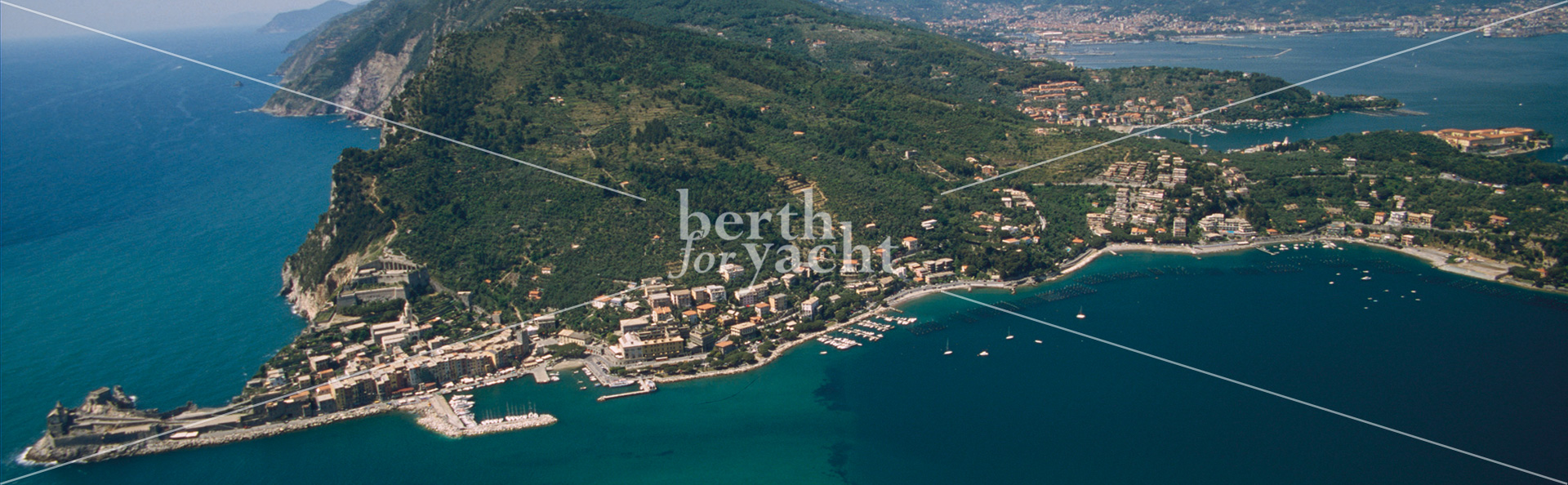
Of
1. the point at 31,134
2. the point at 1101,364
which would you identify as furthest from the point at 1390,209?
the point at 31,134

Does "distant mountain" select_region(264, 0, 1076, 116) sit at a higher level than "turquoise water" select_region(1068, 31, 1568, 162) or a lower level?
higher

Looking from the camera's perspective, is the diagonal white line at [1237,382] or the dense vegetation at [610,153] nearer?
the diagonal white line at [1237,382]

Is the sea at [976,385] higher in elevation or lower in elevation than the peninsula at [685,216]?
lower

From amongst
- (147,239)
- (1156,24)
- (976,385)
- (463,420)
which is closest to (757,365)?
(976,385)

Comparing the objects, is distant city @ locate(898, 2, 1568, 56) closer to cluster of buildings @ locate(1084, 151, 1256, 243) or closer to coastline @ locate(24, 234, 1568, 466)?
cluster of buildings @ locate(1084, 151, 1256, 243)

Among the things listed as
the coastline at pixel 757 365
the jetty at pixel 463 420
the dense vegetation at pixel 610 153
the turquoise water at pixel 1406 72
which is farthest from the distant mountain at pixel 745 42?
the jetty at pixel 463 420

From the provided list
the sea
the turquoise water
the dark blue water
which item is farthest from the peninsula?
the turquoise water

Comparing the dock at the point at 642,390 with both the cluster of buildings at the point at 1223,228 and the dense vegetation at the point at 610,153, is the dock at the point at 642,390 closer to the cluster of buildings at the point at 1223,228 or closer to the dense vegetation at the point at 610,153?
the dense vegetation at the point at 610,153

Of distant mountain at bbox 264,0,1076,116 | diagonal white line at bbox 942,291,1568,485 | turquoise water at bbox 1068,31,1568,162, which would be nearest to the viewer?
diagonal white line at bbox 942,291,1568,485
